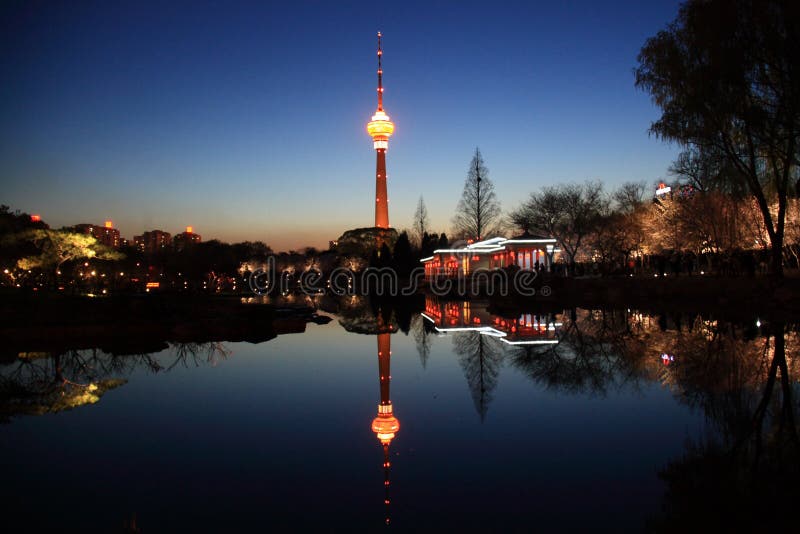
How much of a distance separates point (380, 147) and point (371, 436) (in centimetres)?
10845

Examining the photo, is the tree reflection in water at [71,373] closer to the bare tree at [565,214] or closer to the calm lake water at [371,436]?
the calm lake water at [371,436]

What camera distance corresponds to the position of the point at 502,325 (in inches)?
806

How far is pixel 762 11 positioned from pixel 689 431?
18.0 m

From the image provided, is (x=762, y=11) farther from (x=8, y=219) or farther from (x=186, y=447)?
(x=8, y=219)

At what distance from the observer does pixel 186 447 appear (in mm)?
6777

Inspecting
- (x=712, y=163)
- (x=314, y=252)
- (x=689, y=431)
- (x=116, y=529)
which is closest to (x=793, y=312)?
(x=712, y=163)

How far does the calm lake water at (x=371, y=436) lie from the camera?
4.88 metres

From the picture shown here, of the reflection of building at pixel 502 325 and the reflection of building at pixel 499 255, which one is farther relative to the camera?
the reflection of building at pixel 499 255

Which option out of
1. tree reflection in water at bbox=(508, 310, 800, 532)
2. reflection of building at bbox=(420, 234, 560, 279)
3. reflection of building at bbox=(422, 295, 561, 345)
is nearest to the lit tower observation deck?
reflection of building at bbox=(420, 234, 560, 279)

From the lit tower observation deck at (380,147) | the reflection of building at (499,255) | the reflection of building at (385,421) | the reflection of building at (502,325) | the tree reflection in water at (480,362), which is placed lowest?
the reflection of building at (385,421)

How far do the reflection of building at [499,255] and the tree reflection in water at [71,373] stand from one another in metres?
28.9

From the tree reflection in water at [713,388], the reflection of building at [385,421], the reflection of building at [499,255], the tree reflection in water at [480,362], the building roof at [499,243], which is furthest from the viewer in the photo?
the reflection of building at [499,255]

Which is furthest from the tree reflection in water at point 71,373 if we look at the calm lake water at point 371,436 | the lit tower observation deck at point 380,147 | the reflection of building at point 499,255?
the lit tower observation deck at point 380,147

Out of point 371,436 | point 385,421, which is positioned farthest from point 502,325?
point 371,436
